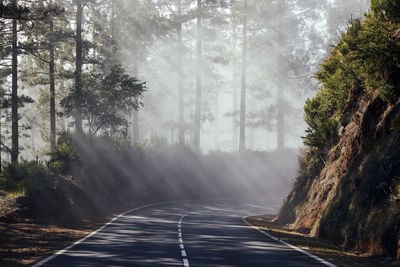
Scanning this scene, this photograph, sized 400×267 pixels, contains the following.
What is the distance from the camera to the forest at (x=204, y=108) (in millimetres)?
16578

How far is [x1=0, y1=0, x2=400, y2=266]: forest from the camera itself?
54.4 ft

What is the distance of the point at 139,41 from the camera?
55.1 metres

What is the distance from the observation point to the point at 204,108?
87438 millimetres

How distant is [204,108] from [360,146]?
70.1 m

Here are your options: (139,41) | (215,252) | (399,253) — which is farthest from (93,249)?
(139,41)

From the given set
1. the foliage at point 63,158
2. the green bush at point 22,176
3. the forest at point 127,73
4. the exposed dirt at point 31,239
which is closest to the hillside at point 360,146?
the exposed dirt at point 31,239

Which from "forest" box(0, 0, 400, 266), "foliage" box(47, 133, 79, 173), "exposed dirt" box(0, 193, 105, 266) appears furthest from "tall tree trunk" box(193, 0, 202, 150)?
"exposed dirt" box(0, 193, 105, 266)

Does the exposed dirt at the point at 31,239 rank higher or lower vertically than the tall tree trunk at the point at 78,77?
lower

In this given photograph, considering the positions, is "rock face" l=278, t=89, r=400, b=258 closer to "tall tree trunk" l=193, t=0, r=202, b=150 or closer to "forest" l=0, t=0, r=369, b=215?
"forest" l=0, t=0, r=369, b=215

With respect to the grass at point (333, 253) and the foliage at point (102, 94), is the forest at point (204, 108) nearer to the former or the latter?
the foliage at point (102, 94)

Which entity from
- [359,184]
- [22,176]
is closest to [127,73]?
[22,176]

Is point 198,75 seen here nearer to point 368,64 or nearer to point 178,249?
point 368,64

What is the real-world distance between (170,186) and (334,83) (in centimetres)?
2901

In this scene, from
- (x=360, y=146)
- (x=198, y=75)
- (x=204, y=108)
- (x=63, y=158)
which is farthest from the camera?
(x=204, y=108)
